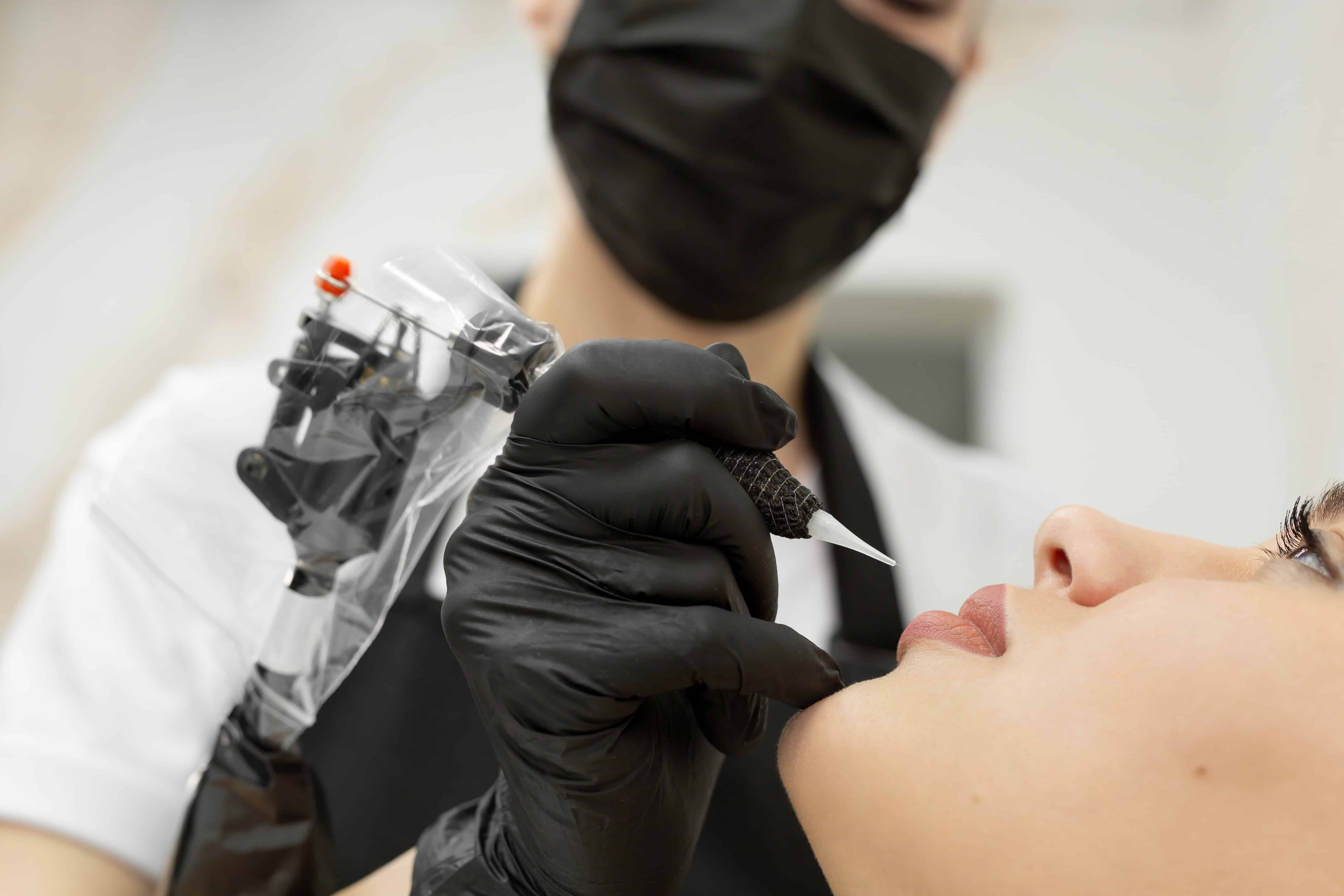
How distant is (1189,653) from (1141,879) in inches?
5.7

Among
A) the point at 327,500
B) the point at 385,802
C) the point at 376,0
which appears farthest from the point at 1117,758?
the point at 376,0

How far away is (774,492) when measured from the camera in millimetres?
659

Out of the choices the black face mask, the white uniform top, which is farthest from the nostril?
the black face mask

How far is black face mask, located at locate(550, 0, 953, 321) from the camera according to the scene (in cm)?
127

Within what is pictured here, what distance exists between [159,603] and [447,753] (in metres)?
0.47

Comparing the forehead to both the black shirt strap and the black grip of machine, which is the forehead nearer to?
the black shirt strap

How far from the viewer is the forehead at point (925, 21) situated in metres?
1.36

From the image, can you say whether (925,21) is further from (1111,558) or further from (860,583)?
(1111,558)

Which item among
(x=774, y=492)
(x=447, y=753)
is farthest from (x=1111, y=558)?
(x=447, y=753)

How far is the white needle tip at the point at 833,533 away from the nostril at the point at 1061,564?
0.56ft

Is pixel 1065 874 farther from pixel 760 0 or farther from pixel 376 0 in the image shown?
pixel 376 0

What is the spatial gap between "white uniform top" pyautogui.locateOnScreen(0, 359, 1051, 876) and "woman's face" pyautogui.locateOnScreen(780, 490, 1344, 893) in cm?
52

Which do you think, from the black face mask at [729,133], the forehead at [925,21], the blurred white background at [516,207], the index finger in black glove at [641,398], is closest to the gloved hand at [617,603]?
the index finger in black glove at [641,398]

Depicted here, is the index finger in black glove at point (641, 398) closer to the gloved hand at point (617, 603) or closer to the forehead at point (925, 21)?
the gloved hand at point (617, 603)
